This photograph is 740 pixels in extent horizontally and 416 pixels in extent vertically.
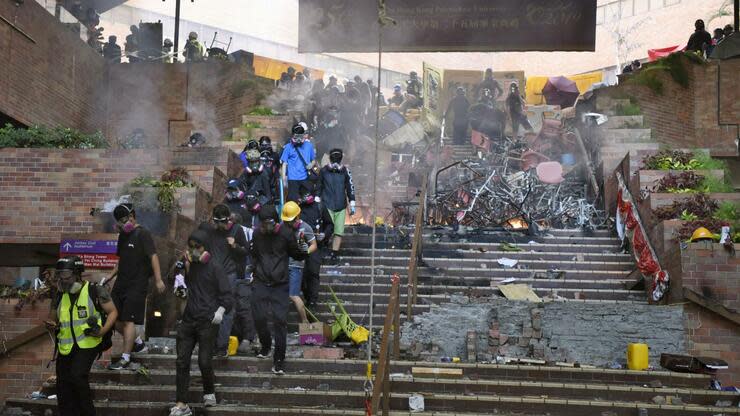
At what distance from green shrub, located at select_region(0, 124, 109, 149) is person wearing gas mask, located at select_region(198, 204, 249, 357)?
6.30m

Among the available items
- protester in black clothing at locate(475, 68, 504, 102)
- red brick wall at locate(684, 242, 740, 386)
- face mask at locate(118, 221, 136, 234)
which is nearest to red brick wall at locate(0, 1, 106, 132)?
protester in black clothing at locate(475, 68, 504, 102)

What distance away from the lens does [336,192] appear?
14.7 m

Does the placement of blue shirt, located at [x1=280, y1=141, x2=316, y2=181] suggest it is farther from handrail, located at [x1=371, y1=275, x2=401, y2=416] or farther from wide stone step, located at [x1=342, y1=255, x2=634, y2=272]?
handrail, located at [x1=371, y1=275, x2=401, y2=416]

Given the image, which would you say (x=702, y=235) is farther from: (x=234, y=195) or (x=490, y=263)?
(x=234, y=195)

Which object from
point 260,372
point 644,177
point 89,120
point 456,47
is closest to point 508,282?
point 644,177

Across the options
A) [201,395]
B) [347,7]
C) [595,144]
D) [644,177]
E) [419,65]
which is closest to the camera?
[201,395]

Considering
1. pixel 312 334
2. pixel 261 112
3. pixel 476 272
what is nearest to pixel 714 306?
pixel 476 272

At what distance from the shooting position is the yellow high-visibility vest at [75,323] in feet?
31.6

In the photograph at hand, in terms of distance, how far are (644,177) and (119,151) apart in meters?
7.95

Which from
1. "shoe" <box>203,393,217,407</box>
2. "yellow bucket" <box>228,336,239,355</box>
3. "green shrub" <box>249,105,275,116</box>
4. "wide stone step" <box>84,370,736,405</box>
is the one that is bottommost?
"shoe" <box>203,393,217,407</box>

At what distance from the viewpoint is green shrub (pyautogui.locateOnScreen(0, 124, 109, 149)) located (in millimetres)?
17109

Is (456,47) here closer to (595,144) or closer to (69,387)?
(595,144)

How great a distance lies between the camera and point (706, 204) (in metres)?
14.0

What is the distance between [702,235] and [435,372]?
4.27 m
